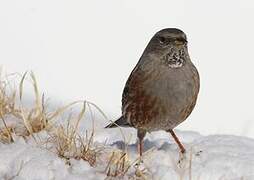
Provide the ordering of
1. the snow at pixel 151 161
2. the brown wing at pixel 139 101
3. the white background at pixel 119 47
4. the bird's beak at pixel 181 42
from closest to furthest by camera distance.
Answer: the snow at pixel 151 161, the bird's beak at pixel 181 42, the brown wing at pixel 139 101, the white background at pixel 119 47

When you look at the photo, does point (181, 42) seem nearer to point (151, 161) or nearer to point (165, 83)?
point (165, 83)

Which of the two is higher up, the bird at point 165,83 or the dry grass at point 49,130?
the bird at point 165,83

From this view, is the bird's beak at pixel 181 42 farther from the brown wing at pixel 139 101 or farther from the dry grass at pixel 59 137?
the dry grass at pixel 59 137

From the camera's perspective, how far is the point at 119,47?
9.88 meters

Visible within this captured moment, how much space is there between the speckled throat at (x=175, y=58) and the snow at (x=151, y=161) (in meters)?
0.63

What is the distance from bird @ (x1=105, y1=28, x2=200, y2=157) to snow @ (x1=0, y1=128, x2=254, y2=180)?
0.91ft

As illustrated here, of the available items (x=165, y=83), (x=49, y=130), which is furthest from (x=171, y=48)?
(x=49, y=130)

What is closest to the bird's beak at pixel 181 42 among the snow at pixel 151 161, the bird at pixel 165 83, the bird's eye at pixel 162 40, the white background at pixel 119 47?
the bird at pixel 165 83

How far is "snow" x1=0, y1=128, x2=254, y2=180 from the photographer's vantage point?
5270 millimetres

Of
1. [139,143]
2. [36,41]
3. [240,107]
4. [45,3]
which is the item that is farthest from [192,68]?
[45,3]

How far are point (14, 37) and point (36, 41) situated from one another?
268 mm

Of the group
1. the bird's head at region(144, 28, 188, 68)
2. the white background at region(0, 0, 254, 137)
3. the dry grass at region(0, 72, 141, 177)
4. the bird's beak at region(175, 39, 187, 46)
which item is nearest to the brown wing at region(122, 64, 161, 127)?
the bird's head at region(144, 28, 188, 68)

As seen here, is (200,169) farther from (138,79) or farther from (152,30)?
(152,30)

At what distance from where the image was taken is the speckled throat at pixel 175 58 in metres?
5.98
